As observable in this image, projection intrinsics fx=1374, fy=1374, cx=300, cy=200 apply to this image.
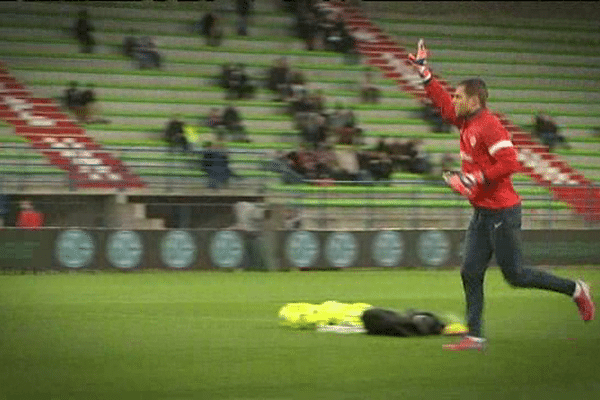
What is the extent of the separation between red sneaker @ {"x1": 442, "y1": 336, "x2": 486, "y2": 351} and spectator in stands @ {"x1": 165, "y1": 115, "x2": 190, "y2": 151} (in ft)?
57.6

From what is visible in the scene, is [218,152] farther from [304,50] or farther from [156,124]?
[304,50]

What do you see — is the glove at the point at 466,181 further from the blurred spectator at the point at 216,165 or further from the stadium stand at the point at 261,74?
the blurred spectator at the point at 216,165

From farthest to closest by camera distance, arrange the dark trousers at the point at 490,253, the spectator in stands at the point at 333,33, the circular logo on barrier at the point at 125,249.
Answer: the spectator in stands at the point at 333,33
the circular logo on barrier at the point at 125,249
the dark trousers at the point at 490,253

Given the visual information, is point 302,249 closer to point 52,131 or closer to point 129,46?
point 52,131

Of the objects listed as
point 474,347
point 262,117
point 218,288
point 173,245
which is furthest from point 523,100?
point 474,347

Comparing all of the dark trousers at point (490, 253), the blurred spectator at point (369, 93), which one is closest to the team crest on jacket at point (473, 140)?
the dark trousers at point (490, 253)

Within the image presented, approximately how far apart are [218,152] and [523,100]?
11.9 m

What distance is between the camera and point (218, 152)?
89.0 ft

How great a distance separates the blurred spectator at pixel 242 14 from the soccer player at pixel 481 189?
23.3 m

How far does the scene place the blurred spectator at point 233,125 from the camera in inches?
1195

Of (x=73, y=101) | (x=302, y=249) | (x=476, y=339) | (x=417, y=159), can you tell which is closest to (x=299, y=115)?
(x=417, y=159)

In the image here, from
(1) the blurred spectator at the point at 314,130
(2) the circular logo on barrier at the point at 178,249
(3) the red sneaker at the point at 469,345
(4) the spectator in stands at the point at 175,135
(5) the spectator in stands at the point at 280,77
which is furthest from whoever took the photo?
(5) the spectator in stands at the point at 280,77

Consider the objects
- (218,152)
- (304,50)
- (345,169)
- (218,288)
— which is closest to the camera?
(218,288)

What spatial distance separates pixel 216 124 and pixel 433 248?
6517 mm
